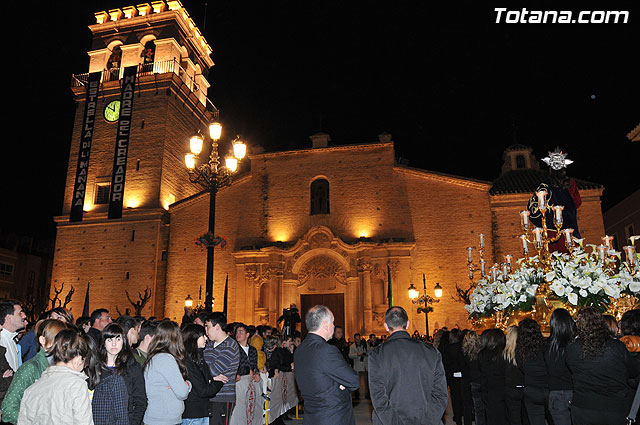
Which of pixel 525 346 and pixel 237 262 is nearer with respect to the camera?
pixel 525 346

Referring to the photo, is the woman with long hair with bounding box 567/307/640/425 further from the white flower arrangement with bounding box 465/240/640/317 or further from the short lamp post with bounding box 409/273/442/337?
the short lamp post with bounding box 409/273/442/337

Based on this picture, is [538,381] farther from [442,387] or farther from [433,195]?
[433,195]

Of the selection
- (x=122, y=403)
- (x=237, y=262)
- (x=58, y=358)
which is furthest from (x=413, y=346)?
(x=237, y=262)

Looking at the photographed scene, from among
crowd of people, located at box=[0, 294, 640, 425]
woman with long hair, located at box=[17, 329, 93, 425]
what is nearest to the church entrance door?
crowd of people, located at box=[0, 294, 640, 425]

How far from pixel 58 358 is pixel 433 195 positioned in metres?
22.9

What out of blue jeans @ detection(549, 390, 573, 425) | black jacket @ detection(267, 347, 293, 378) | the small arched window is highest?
the small arched window

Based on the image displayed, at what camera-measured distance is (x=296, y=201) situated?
1032 inches

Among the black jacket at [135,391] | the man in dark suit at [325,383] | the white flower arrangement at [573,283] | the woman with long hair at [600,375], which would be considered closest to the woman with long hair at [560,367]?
the woman with long hair at [600,375]

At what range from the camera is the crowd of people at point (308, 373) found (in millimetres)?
4012

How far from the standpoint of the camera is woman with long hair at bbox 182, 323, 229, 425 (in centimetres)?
539

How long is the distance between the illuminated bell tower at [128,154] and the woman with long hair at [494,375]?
20.8m

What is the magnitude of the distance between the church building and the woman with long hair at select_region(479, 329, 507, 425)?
48.3 feet

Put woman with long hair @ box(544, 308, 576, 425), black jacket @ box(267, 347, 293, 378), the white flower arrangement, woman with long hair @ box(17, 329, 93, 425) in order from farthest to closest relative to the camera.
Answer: black jacket @ box(267, 347, 293, 378) → the white flower arrangement → woman with long hair @ box(544, 308, 576, 425) → woman with long hair @ box(17, 329, 93, 425)

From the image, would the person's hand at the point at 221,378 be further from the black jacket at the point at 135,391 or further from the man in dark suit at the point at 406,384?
the man in dark suit at the point at 406,384
